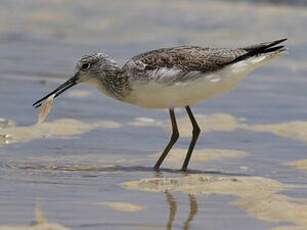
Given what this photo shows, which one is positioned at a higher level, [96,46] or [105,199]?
[96,46]

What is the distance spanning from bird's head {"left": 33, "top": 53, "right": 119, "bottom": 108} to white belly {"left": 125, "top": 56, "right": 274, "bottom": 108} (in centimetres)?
45

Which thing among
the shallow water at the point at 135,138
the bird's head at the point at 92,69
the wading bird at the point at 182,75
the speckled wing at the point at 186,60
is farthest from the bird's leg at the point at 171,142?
the bird's head at the point at 92,69

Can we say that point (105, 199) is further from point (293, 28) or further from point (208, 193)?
point (293, 28)

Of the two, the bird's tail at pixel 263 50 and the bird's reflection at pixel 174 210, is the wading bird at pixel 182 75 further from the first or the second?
the bird's reflection at pixel 174 210

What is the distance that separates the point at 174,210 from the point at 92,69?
2.66m

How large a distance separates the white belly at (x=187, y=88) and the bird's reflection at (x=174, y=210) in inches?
58.3

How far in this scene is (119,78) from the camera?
912 cm

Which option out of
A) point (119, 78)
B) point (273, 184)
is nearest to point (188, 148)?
point (119, 78)

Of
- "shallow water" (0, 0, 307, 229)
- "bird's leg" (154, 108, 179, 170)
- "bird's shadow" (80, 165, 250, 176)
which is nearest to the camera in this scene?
"shallow water" (0, 0, 307, 229)

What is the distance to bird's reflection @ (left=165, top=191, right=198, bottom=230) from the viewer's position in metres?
6.62

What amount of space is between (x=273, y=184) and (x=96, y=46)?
7.76 m

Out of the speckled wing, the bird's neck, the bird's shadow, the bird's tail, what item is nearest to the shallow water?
the bird's shadow

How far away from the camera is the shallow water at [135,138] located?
22.8ft

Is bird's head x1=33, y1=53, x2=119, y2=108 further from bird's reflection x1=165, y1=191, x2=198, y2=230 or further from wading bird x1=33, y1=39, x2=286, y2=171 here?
bird's reflection x1=165, y1=191, x2=198, y2=230
